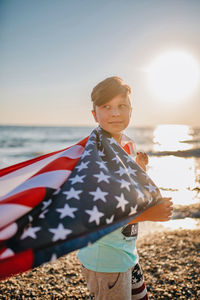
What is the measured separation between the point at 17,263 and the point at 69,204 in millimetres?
401

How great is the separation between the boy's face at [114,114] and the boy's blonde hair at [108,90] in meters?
0.03

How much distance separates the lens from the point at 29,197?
1271 mm

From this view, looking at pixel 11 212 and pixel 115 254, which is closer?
pixel 11 212

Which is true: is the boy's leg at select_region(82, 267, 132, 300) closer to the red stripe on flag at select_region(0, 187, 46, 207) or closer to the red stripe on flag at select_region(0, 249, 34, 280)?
the red stripe on flag at select_region(0, 249, 34, 280)

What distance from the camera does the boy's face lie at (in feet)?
6.18

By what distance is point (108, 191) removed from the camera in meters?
1.36

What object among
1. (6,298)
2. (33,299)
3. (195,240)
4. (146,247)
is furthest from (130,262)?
(195,240)

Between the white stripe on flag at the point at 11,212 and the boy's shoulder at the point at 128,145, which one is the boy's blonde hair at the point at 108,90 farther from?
the white stripe on flag at the point at 11,212

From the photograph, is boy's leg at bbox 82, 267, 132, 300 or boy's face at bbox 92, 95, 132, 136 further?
boy's face at bbox 92, 95, 132, 136

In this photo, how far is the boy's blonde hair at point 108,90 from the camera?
1.87m

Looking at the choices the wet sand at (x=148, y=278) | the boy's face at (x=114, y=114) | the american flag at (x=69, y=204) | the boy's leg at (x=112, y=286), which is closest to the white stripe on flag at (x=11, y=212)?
the american flag at (x=69, y=204)

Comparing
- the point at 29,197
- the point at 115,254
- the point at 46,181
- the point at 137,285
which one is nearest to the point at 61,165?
the point at 46,181

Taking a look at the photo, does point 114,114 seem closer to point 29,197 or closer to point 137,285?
point 29,197

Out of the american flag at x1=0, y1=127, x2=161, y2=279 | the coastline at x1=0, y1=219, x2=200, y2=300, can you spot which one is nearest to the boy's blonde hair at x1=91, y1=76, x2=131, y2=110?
the american flag at x1=0, y1=127, x2=161, y2=279
